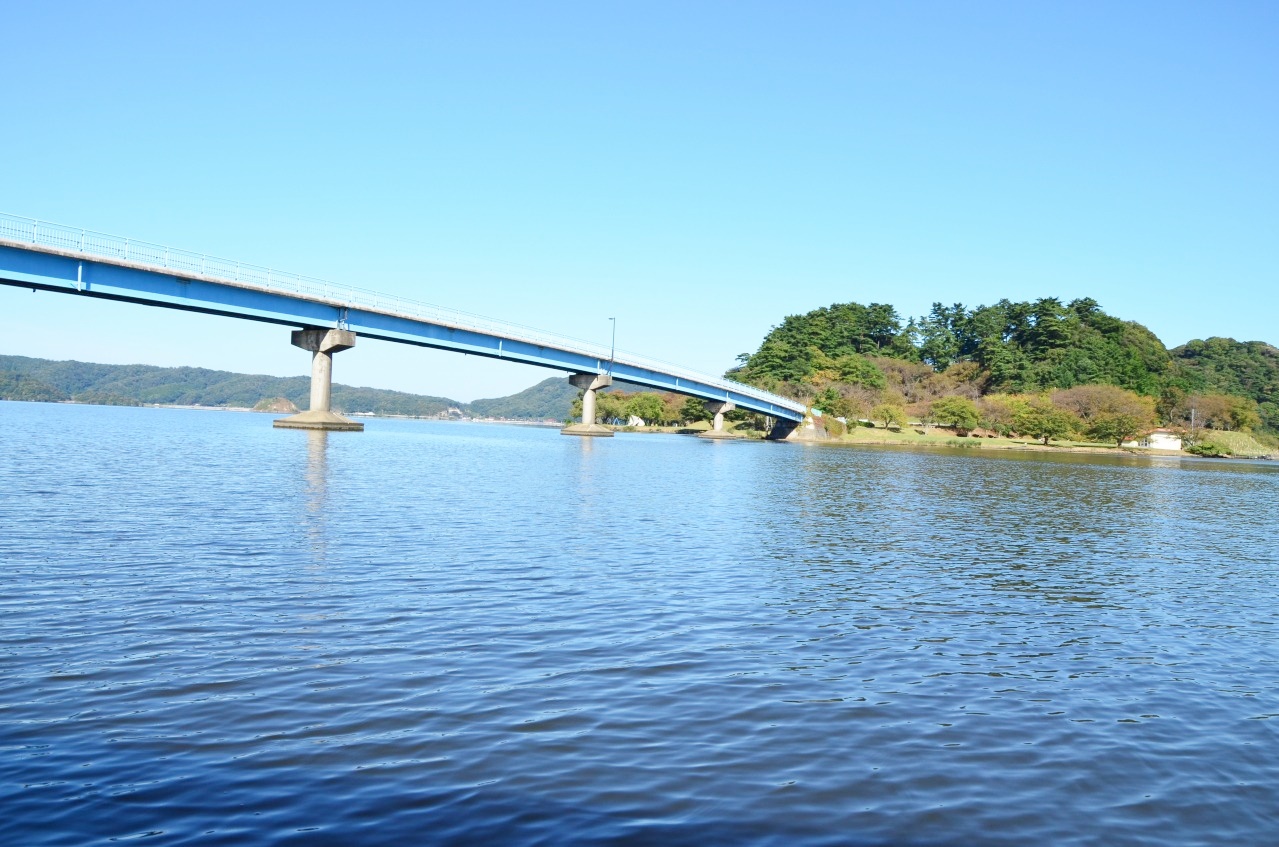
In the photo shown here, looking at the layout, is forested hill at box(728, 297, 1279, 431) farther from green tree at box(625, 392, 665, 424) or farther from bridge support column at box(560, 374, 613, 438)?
bridge support column at box(560, 374, 613, 438)

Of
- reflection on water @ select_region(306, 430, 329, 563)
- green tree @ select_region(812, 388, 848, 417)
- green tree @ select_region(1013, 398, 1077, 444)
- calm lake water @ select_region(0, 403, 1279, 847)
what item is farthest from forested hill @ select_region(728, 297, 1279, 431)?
calm lake water @ select_region(0, 403, 1279, 847)

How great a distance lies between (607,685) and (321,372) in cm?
7947

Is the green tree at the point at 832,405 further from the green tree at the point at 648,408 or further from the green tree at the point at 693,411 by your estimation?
the green tree at the point at 648,408

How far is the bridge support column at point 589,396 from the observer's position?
114 m

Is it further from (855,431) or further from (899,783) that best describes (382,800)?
(855,431)

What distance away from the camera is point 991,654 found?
12.7 meters

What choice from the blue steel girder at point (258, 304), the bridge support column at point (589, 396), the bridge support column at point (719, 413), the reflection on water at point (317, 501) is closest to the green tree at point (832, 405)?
the bridge support column at point (719, 413)

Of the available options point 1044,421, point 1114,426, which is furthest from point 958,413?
point 1114,426

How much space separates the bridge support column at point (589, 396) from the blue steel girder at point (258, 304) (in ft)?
4.89

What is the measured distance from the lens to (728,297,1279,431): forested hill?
525 feet

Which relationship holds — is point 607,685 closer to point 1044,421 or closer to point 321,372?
point 321,372

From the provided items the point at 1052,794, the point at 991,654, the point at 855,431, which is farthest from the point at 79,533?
the point at 855,431

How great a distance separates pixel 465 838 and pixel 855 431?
456 feet

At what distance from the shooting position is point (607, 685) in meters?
10.2
